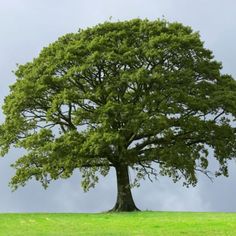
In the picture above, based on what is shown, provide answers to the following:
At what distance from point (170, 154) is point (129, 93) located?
5.69 meters

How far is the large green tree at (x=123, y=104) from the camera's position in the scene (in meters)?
44.5

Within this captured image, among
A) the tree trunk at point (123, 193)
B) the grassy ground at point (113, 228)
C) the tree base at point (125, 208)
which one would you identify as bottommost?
the grassy ground at point (113, 228)

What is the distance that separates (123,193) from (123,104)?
746 cm

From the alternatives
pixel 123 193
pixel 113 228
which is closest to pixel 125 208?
pixel 123 193

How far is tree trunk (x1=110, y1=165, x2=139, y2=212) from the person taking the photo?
47062mm

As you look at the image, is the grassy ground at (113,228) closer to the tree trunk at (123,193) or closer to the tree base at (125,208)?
the tree base at (125,208)

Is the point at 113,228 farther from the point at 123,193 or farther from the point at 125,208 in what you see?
the point at 123,193

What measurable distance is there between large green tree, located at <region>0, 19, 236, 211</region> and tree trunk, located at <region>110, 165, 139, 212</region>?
0.26ft

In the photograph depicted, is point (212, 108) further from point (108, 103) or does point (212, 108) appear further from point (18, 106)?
point (18, 106)

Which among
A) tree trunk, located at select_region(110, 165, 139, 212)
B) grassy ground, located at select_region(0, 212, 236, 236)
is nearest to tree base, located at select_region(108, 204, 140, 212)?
tree trunk, located at select_region(110, 165, 139, 212)

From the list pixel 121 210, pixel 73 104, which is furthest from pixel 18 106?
pixel 121 210

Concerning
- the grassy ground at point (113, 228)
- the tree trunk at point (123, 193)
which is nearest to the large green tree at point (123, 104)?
the tree trunk at point (123, 193)

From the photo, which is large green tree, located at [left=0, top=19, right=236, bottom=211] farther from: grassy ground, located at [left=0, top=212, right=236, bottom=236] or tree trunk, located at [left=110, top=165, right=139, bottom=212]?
grassy ground, located at [left=0, top=212, right=236, bottom=236]

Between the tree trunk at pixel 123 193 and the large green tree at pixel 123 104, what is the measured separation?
8 cm
